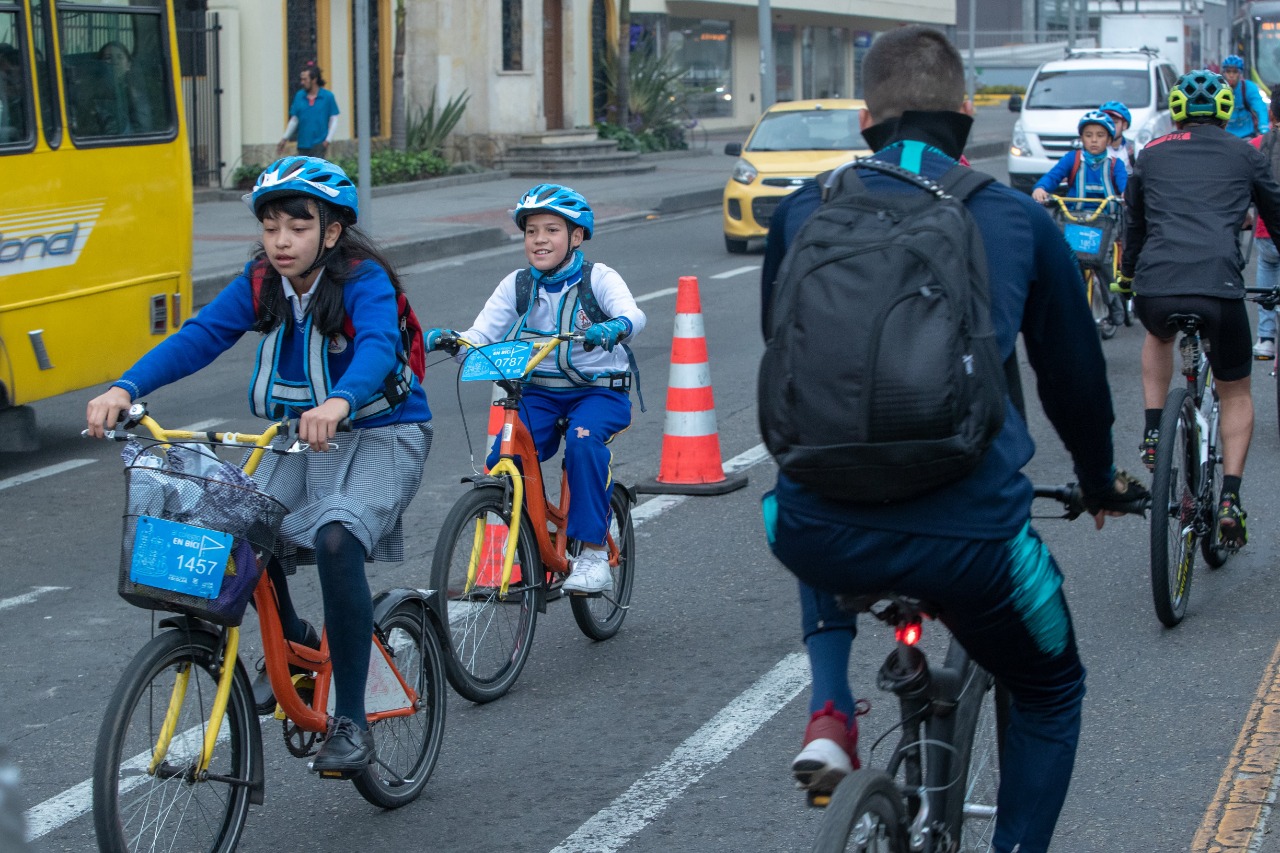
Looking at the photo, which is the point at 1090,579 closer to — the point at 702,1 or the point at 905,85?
the point at 905,85

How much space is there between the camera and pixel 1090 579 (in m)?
6.58

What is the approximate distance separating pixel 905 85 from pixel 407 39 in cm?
2672

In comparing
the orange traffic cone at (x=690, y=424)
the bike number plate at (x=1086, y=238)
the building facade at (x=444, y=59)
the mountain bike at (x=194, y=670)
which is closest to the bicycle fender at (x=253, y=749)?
the mountain bike at (x=194, y=670)

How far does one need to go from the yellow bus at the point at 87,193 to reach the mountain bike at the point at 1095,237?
5880 mm

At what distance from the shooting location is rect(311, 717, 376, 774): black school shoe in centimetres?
407

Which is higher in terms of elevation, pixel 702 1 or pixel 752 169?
pixel 702 1

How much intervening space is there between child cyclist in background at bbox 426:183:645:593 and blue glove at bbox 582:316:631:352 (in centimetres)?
16

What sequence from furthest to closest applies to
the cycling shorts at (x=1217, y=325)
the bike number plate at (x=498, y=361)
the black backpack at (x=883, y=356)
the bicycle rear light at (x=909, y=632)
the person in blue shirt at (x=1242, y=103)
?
the person in blue shirt at (x=1242, y=103), the cycling shorts at (x=1217, y=325), the bike number plate at (x=498, y=361), the bicycle rear light at (x=909, y=632), the black backpack at (x=883, y=356)

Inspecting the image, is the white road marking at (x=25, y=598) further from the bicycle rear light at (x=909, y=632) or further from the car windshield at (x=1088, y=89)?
the car windshield at (x=1088, y=89)

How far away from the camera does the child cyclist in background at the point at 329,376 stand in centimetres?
403

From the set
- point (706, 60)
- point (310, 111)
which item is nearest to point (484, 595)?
point (310, 111)

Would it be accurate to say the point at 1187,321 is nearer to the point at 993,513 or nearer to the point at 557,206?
the point at 557,206

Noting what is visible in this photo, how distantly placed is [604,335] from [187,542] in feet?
6.27

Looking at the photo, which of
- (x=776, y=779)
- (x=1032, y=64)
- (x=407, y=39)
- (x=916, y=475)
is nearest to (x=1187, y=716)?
(x=776, y=779)
